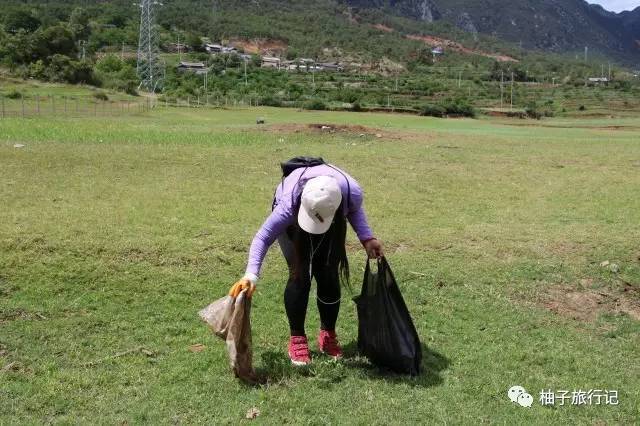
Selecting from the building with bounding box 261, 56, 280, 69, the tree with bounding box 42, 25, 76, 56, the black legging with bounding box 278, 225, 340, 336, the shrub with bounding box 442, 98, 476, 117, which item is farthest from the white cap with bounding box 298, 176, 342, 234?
the building with bounding box 261, 56, 280, 69

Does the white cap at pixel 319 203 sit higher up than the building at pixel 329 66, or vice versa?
the building at pixel 329 66

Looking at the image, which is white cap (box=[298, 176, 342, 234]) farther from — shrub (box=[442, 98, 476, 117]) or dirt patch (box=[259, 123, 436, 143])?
shrub (box=[442, 98, 476, 117])

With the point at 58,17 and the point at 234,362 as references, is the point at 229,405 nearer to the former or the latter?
the point at 234,362

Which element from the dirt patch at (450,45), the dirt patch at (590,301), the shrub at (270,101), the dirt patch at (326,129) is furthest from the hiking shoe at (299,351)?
the dirt patch at (450,45)

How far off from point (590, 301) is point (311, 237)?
4010 millimetres

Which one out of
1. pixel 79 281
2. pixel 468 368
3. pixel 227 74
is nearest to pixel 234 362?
pixel 468 368

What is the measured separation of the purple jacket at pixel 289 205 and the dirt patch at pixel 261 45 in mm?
132224

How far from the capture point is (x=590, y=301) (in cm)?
727

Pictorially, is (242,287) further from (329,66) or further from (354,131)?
(329,66)

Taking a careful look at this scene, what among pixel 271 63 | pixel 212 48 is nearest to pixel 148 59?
pixel 271 63

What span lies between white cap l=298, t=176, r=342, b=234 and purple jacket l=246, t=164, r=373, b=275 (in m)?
0.09

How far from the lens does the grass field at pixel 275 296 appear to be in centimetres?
470

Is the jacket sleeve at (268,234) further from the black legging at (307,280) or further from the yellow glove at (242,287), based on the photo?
the black legging at (307,280)

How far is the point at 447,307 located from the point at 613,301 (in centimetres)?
204
